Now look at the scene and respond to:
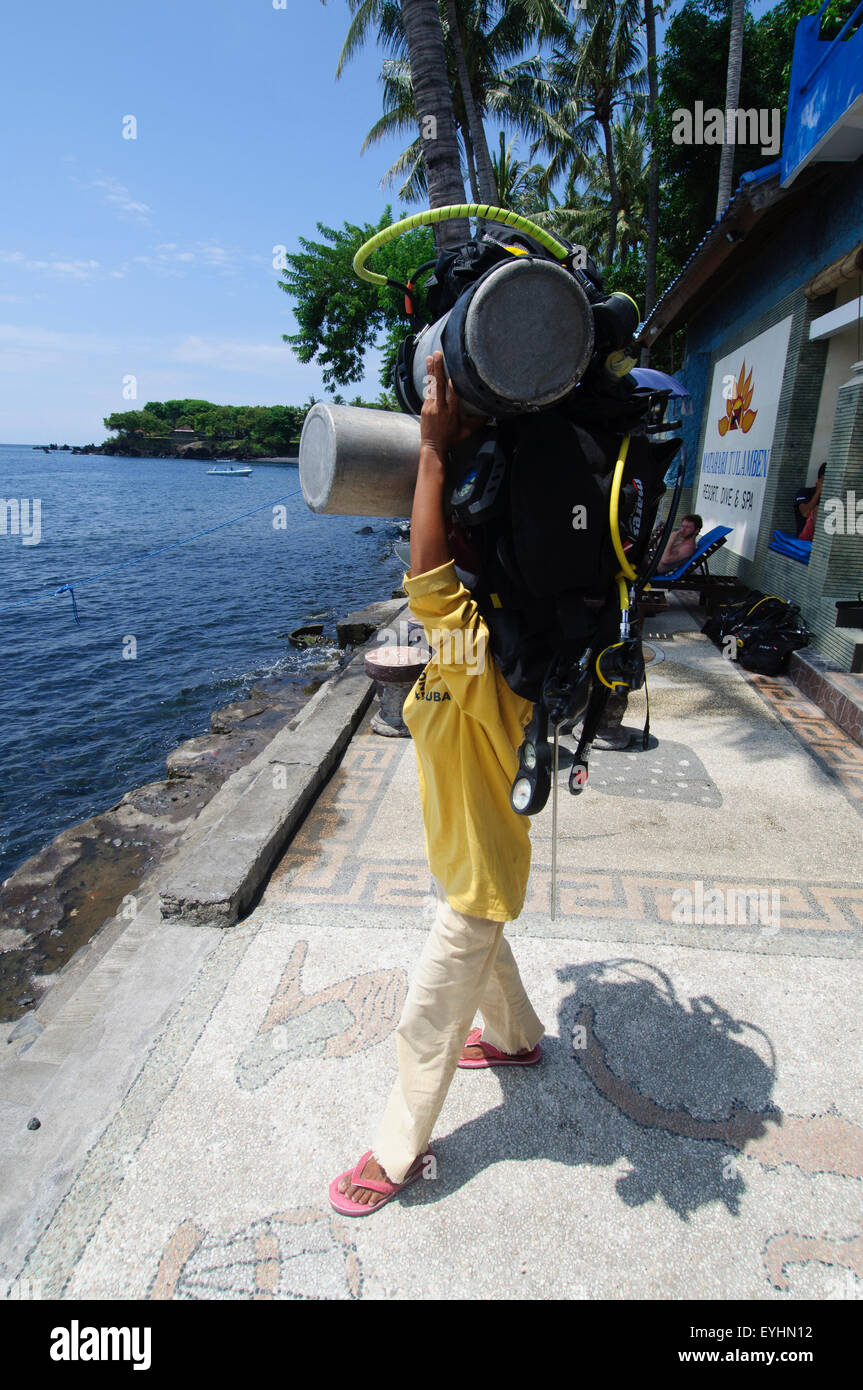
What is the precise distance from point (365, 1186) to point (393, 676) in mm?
3522

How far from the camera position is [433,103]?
7.18m

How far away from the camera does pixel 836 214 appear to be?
7.08 metres

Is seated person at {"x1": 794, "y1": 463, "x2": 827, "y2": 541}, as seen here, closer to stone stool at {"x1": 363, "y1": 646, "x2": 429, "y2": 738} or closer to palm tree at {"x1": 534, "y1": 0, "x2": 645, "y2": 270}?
stone stool at {"x1": 363, "y1": 646, "x2": 429, "y2": 738}

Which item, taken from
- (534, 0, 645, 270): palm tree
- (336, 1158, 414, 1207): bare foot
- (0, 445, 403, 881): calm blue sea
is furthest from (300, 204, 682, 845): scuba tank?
(534, 0, 645, 270): palm tree

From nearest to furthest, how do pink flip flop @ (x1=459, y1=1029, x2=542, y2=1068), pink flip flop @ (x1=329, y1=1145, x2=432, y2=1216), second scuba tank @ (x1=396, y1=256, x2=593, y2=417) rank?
1. second scuba tank @ (x1=396, y1=256, x2=593, y2=417)
2. pink flip flop @ (x1=329, y1=1145, x2=432, y2=1216)
3. pink flip flop @ (x1=459, y1=1029, x2=542, y2=1068)

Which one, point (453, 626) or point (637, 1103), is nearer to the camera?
point (453, 626)

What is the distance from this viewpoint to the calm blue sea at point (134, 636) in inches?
358

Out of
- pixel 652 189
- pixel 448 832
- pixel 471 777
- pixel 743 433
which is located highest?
pixel 652 189

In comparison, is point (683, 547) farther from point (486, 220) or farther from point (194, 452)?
point (194, 452)

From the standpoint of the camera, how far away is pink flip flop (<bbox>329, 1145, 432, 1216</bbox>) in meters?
2.03

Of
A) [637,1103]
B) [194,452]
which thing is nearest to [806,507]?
[637,1103]

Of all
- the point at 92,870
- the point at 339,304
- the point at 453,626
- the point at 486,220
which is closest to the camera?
the point at 453,626
